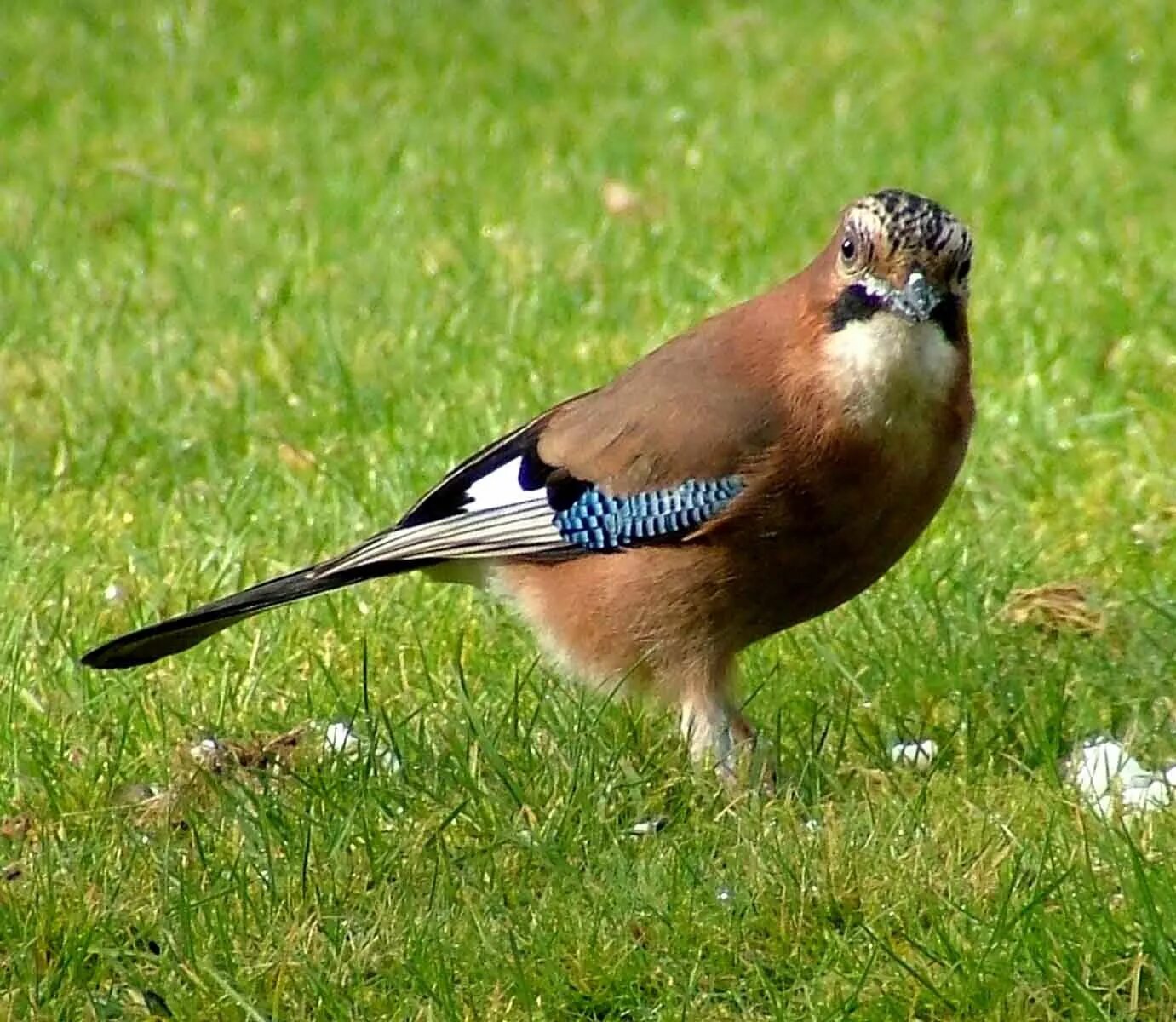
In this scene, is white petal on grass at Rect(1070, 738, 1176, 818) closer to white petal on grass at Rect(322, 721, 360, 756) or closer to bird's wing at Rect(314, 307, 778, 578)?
bird's wing at Rect(314, 307, 778, 578)

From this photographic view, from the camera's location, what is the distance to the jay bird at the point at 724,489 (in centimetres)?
421

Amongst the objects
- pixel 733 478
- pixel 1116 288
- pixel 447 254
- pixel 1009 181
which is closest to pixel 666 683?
pixel 733 478

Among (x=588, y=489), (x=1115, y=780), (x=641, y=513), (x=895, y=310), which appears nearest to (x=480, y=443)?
(x=588, y=489)

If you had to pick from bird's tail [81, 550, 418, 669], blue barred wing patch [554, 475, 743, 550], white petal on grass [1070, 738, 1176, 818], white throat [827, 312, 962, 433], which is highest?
white throat [827, 312, 962, 433]

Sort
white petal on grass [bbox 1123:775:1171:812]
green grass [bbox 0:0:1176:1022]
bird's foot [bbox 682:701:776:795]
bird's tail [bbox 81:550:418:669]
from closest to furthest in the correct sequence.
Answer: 1. green grass [bbox 0:0:1176:1022]
2. white petal on grass [bbox 1123:775:1171:812]
3. bird's foot [bbox 682:701:776:795]
4. bird's tail [bbox 81:550:418:669]

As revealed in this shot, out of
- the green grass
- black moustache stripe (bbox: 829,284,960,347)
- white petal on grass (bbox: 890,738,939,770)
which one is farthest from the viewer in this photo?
white petal on grass (bbox: 890,738,939,770)

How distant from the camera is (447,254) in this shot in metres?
7.50

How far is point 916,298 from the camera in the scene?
13.4 ft

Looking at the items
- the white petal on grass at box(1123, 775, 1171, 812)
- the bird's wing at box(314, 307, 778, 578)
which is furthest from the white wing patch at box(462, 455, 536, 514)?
the white petal on grass at box(1123, 775, 1171, 812)

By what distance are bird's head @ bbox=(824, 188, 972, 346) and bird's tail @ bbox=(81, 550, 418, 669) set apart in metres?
1.00

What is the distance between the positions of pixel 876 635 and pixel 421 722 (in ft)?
3.19

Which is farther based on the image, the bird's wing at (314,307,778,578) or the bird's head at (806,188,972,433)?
the bird's wing at (314,307,778,578)

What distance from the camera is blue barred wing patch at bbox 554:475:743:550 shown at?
433 centimetres

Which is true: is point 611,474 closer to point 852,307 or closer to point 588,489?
point 588,489
